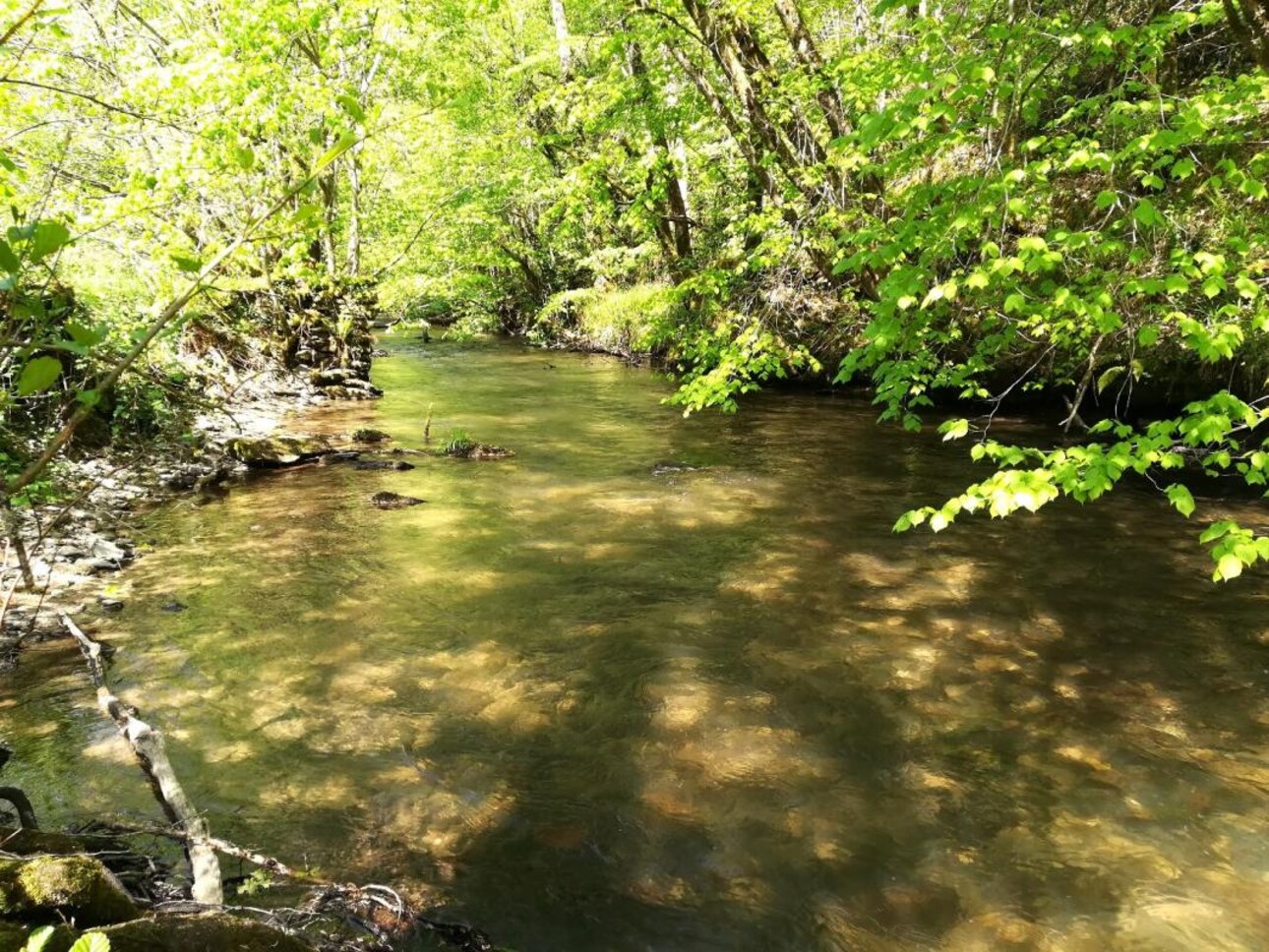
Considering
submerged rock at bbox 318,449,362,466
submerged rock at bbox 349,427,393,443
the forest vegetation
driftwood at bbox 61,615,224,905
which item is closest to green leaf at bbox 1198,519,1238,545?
the forest vegetation

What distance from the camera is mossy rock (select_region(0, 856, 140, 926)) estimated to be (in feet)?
8.07

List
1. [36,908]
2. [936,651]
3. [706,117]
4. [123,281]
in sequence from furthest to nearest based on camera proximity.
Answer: [706,117], [123,281], [936,651], [36,908]

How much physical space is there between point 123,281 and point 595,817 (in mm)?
12875

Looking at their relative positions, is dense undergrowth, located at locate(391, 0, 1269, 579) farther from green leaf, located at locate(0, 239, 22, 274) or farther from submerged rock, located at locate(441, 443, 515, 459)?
green leaf, located at locate(0, 239, 22, 274)

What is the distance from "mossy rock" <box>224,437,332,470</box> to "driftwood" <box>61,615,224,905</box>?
10.0 m

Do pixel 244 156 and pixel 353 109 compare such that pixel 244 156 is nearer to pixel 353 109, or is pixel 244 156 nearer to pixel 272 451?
pixel 353 109

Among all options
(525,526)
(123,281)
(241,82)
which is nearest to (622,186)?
(241,82)

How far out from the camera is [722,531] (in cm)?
998

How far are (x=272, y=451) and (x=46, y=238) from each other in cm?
1305

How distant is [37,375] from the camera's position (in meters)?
1.30

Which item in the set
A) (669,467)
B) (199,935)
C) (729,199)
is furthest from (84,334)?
(729,199)

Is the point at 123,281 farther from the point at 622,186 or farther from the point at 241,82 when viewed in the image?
the point at 622,186

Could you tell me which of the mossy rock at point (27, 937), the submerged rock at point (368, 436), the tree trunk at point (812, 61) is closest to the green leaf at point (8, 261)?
the mossy rock at point (27, 937)

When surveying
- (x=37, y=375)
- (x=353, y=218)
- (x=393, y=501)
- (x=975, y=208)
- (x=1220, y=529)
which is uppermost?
(x=353, y=218)
